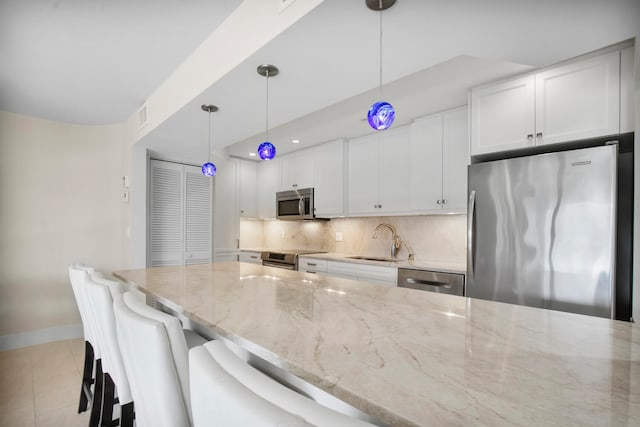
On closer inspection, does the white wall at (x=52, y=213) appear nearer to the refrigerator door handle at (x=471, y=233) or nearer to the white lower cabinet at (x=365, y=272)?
the white lower cabinet at (x=365, y=272)

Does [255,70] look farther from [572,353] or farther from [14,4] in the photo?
[572,353]

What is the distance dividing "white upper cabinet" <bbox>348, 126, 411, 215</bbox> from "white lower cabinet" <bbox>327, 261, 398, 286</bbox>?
0.64m

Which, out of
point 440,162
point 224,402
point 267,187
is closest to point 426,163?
point 440,162

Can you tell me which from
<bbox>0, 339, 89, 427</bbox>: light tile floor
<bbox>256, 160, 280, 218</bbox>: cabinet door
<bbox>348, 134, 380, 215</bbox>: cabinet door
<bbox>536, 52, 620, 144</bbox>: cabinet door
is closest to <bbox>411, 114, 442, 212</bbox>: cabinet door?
<bbox>348, 134, 380, 215</bbox>: cabinet door

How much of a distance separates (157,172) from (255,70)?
8.64ft

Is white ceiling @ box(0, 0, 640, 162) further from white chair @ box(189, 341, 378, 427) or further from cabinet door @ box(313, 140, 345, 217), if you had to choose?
white chair @ box(189, 341, 378, 427)

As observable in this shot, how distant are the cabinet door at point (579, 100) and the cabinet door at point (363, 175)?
5.53 ft

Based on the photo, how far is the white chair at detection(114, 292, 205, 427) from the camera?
75cm

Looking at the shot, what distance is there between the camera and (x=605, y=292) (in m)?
1.70

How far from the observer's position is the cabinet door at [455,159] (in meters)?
2.70

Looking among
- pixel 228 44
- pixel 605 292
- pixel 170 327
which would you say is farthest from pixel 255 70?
pixel 605 292

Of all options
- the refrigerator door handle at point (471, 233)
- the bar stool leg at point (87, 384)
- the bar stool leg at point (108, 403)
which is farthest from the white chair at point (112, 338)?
the refrigerator door handle at point (471, 233)

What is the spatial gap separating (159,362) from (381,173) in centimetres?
300

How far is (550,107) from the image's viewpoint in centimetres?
197
